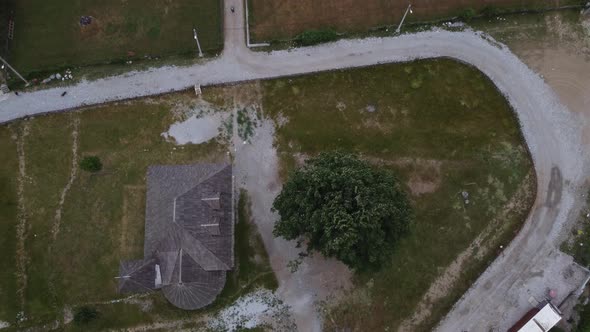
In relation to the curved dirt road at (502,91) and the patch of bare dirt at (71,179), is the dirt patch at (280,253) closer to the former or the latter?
the curved dirt road at (502,91)

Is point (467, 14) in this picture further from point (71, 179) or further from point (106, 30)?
point (71, 179)

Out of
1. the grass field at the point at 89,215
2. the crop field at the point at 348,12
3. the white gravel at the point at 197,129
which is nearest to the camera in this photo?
the grass field at the point at 89,215

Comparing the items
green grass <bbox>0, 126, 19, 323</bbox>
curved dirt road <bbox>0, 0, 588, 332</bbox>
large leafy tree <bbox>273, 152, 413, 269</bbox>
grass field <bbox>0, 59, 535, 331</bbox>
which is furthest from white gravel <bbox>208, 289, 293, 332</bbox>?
green grass <bbox>0, 126, 19, 323</bbox>

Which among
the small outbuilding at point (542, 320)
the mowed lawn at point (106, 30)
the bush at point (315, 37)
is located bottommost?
the small outbuilding at point (542, 320)

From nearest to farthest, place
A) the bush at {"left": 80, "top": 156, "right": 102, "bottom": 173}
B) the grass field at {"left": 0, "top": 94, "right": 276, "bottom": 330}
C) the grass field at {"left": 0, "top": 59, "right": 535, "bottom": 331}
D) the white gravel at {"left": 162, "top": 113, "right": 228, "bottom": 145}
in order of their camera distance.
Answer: the grass field at {"left": 0, "top": 59, "right": 535, "bottom": 331}, the grass field at {"left": 0, "top": 94, "right": 276, "bottom": 330}, the bush at {"left": 80, "top": 156, "right": 102, "bottom": 173}, the white gravel at {"left": 162, "top": 113, "right": 228, "bottom": 145}

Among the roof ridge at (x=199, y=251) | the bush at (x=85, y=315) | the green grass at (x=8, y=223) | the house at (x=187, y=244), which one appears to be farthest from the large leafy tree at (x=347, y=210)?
the green grass at (x=8, y=223)

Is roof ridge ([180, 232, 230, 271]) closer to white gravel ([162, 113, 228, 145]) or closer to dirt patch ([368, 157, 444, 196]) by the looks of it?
white gravel ([162, 113, 228, 145])
